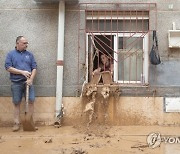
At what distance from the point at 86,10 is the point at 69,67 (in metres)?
1.19

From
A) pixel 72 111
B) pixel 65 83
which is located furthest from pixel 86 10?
pixel 72 111

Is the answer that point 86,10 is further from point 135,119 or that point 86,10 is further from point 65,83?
point 135,119

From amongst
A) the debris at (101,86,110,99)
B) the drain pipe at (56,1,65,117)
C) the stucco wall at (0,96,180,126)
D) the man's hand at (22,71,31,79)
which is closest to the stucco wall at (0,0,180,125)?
the stucco wall at (0,96,180,126)

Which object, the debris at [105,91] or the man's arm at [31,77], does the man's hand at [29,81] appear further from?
the debris at [105,91]

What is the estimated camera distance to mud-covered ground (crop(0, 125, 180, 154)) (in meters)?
5.64

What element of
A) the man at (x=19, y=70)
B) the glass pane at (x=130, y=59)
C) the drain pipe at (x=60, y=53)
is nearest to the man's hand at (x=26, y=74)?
the man at (x=19, y=70)

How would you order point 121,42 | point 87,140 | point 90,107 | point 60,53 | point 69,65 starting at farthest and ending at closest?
point 121,42
point 69,65
point 60,53
point 90,107
point 87,140

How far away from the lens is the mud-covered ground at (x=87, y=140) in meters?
5.64

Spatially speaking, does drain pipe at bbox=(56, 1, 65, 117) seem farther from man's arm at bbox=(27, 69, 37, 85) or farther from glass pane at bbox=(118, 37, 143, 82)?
glass pane at bbox=(118, 37, 143, 82)

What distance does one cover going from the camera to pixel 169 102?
7.45 metres

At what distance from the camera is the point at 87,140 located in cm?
629

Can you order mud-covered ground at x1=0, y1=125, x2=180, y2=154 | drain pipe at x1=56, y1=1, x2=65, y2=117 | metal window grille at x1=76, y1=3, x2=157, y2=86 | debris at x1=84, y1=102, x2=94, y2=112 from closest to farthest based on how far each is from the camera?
mud-covered ground at x1=0, y1=125, x2=180, y2=154 < debris at x1=84, y1=102, x2=94, y2=112 < drain pipe at x1=56, y1=1, x2=65, y2=117 < metal window grille at x1=76, y1=3, x2=157, y2=86

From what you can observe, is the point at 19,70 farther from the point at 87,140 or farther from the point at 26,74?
the point at 87,140

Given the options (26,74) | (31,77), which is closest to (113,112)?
(31,77)
